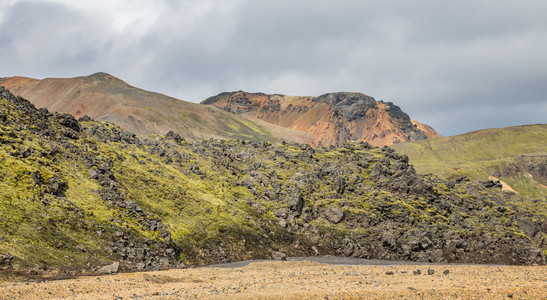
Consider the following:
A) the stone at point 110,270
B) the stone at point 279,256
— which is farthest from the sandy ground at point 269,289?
the stone at point 279,256

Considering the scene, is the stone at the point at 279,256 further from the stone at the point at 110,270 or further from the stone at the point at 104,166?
the stone at the point at 104,166

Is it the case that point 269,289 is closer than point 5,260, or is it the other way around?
point 269,289

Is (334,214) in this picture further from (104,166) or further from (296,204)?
(104,166)

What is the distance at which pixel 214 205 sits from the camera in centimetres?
7831

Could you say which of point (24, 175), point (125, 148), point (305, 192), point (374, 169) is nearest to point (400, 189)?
point (374, 169)

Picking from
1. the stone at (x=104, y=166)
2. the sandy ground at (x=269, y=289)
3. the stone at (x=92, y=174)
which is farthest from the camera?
the stone at (x=104, y=166)

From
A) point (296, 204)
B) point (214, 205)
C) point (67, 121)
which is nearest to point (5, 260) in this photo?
point (67, 121)

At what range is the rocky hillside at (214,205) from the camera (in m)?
49.6

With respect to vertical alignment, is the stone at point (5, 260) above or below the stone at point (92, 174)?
below

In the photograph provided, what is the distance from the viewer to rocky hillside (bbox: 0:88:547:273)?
49625 millimetres

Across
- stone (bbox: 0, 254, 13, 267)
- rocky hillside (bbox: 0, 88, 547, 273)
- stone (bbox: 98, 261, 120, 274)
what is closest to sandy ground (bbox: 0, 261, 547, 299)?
stone (bbox: 98, 261, 120, 274)

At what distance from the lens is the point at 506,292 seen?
28.6m

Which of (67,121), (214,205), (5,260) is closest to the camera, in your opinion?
(5,260)

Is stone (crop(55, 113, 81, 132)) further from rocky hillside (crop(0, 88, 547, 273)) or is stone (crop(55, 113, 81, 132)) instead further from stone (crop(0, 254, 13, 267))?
stone (crop(0, 254, 13, 267))
